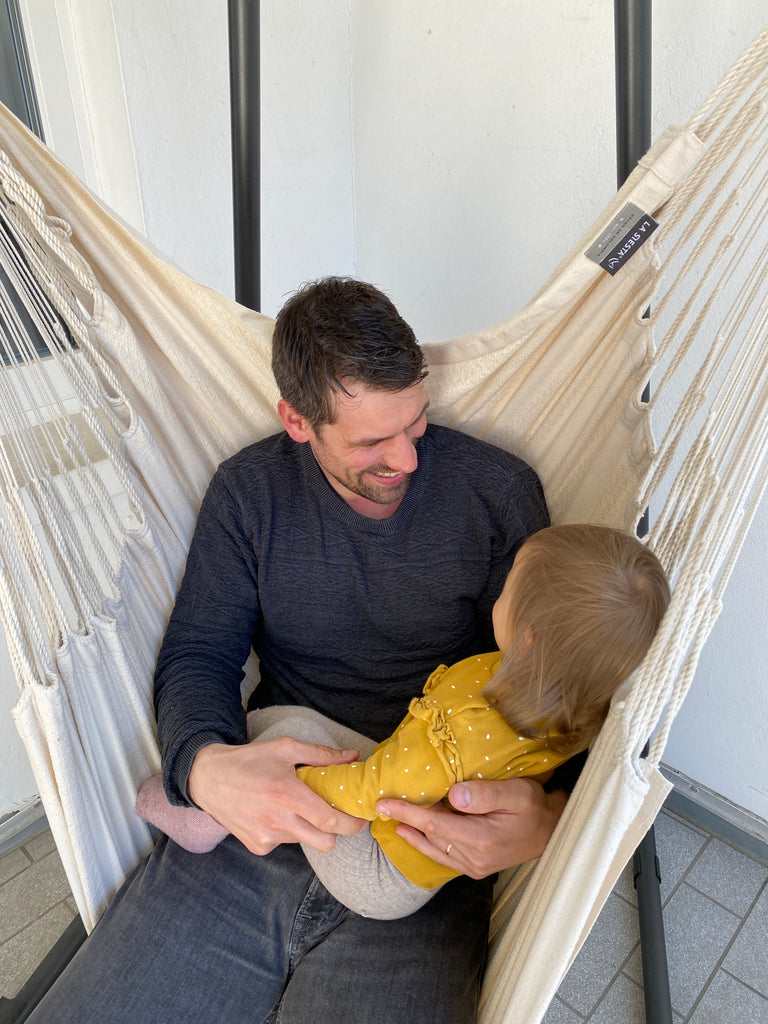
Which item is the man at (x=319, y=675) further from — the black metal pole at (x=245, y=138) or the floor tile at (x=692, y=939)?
the floor tile at (x=692, y=939)

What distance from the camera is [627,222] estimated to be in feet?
3.26

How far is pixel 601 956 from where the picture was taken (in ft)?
4.47

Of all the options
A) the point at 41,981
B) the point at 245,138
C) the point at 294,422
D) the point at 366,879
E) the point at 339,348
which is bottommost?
the point at 41,981

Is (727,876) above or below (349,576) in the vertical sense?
below

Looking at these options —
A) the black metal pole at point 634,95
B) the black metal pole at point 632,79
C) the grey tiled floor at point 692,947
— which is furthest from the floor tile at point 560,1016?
the black metal pole at point 632,79

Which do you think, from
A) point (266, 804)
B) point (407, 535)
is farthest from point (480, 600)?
point (266, 804)

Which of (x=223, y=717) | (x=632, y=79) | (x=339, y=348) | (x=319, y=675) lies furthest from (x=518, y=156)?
(x=223, y=717)

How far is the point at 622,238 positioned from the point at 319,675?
0.70m

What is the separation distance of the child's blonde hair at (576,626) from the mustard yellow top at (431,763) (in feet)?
0.10

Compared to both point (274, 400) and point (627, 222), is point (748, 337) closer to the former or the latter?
point (627, 222)

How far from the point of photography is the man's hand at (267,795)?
3.06ft

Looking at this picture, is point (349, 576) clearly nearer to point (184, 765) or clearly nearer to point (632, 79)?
point (184, 765)

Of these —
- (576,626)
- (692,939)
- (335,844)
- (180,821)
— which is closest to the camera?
(576,626)

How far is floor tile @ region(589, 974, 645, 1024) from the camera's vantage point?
128 centimetres
